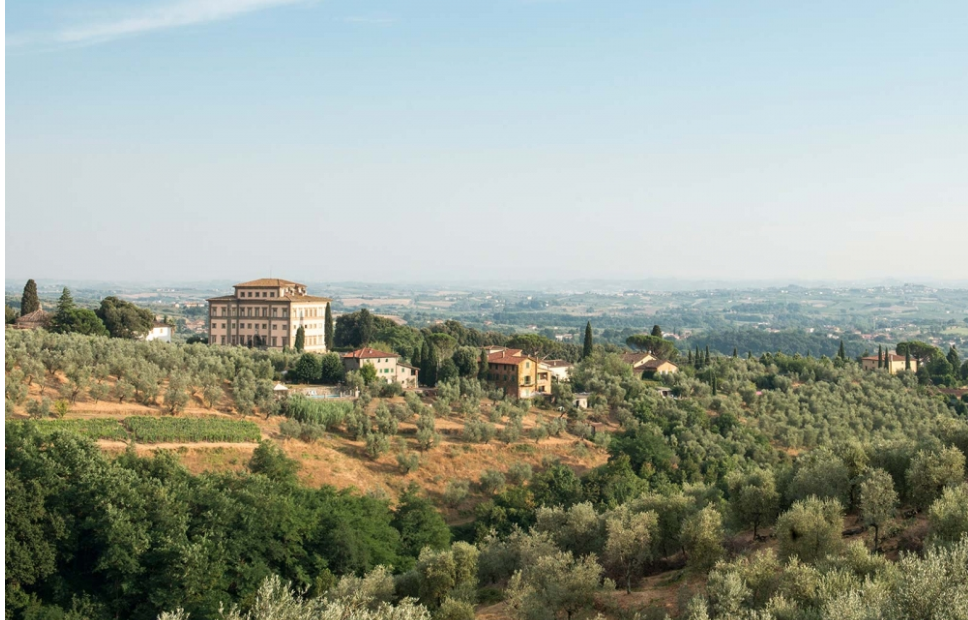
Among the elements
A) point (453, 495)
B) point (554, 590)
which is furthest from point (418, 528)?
point (554, 590)

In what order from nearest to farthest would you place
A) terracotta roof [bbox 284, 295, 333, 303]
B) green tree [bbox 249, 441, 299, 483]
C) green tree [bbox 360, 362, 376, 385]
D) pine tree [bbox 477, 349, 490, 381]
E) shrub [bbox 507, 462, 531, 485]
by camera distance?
green tree [bbox 249, 441, 299, 483] → shrub [bbox 507, 462, 531, 485] → green tree [bbox 360, 362, 376, 385] → pine tree [bbox 477, 349, 490, 381] → terracotta roof [bbox 284, 295, 333, 303]

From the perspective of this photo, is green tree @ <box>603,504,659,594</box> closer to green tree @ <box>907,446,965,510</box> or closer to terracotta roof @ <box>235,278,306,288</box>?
green tree @ <box>907,446,965,510</box>

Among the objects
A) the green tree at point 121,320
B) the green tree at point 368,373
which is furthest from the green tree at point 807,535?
the green tree at point 121,320

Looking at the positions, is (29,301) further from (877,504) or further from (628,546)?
(877,504)

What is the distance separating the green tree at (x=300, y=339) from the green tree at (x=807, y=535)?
123ft

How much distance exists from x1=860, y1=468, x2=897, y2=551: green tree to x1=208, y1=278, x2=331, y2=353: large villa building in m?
39.5

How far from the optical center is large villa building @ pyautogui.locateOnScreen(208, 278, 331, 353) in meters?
56.2

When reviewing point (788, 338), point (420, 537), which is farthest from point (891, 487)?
point (788, 338)

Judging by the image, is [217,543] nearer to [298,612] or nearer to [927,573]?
[298,612]

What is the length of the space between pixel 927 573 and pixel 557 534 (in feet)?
34.7

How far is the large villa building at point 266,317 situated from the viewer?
56.2 m

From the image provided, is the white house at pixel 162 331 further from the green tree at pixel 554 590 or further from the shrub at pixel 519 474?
the green tree at pixel 554 590

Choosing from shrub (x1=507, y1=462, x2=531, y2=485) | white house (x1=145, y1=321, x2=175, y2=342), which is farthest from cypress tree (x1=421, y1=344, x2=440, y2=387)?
white house (x1=145, y1=321, x2=175, y2=342)

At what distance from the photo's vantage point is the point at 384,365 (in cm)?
4891
